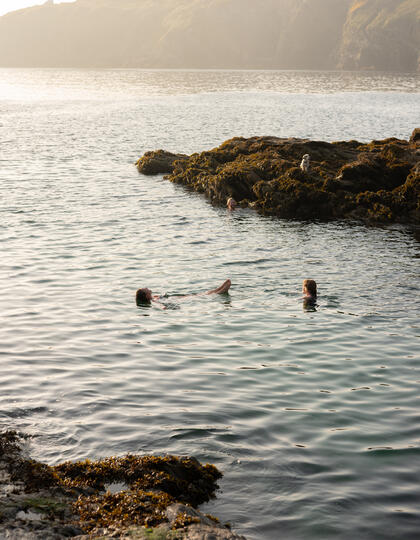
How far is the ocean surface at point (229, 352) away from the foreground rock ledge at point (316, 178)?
1619 mm

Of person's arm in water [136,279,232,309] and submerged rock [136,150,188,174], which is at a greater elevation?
submerged rock [136,150,188,174]

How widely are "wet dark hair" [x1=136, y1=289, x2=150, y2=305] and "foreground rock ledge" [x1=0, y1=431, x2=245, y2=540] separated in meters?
8.65

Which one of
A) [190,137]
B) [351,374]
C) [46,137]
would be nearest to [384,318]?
[351,374]

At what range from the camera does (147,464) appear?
858 cm

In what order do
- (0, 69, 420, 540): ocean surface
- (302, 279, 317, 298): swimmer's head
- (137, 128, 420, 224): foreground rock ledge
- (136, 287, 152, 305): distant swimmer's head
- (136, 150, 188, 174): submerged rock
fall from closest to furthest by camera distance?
(0, 69, 420, 540): ocean surface → (136, 287, 152, 305): distant swimmer's head → (302, 279, 317, 298): swimmer's head → (137, 128, 420, 224): foreground rock ledge → (136, 150, 188, 174): submerged rock

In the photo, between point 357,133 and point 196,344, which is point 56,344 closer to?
point 196,344

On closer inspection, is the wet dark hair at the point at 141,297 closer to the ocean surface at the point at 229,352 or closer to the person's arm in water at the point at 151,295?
the person's arm in water at the point at 151,295

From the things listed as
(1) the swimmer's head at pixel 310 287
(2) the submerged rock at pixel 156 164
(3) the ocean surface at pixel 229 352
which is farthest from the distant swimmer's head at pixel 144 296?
(2) the submerged rock at pixel 156 164

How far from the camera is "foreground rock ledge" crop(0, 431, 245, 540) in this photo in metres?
6.84

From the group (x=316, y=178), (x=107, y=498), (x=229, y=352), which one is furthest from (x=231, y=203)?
(x=107, y=498)

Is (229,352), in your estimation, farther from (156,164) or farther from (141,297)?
(156,164)

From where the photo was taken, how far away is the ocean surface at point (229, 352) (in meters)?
9.08

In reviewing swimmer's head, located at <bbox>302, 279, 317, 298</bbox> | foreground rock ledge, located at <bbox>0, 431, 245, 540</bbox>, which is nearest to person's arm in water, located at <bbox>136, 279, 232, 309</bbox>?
swimmer's head, located at <bbox>302, 279, 317, 298</bbox>

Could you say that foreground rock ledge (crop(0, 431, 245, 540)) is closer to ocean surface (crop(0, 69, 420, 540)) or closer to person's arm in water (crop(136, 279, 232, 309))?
ocean surface (crop(0, 69, 420, 540))
